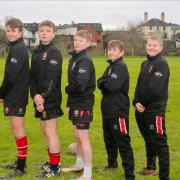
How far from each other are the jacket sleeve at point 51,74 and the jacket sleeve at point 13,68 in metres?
0.45

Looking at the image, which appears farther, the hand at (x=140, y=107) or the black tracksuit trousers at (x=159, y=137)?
the hand at (x=140, y=107)

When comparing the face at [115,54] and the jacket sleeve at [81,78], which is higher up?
the face at [115,54]

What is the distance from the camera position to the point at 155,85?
6.75m

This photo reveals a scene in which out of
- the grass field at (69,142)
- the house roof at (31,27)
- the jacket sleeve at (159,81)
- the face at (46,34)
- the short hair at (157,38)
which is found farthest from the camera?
the house roof at (31,27)

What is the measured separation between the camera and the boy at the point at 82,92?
22.3ft

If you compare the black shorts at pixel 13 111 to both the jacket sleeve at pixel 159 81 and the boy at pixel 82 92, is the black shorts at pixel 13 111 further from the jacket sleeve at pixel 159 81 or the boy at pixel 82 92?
the jacket sleeve at pixel 159 81

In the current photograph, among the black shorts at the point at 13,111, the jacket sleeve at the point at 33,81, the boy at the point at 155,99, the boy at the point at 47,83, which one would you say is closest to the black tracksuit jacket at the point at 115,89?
the boy at the point at 155,99

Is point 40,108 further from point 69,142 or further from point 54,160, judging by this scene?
point 69,142

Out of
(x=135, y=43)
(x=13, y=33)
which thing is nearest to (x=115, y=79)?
(x=13, y=33)

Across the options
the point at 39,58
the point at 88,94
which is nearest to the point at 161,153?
the point at 88,94

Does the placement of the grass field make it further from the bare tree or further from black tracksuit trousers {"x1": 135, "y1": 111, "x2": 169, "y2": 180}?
the bare tree

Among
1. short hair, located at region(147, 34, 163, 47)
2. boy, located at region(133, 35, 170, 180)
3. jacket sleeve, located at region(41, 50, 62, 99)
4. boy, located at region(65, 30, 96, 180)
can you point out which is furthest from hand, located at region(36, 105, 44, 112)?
short hair, located at region(147, 34, 163, 47)

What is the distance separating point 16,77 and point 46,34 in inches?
32.0

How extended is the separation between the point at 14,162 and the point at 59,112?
1424mm
